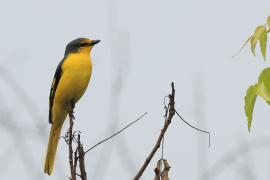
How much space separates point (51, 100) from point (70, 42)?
0.92m

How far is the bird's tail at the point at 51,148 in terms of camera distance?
16.3ft

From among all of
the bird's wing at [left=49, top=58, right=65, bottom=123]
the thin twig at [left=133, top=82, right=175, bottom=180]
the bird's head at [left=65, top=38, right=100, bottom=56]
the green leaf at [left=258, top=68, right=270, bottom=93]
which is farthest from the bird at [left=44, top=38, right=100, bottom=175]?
the green leaf at [left=258, top=68, right=270, bottom=93]

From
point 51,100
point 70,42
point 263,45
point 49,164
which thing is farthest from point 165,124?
point 70,42

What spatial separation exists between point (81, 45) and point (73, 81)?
819 millimetres

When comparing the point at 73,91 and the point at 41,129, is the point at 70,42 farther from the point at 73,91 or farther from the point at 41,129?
the point at 41,129

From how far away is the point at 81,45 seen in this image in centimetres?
655

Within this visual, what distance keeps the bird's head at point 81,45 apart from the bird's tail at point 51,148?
98 cm

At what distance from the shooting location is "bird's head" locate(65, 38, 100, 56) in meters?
6.48

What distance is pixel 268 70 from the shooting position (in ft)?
6.63

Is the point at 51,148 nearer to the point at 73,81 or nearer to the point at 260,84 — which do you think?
the point at 73,81

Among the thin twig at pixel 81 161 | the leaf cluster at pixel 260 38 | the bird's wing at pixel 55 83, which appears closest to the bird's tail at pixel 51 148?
the bird's wing at pixel 55 83

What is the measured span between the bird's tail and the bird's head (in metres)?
0.98

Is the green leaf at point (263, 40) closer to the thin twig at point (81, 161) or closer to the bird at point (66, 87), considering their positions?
the thin twig at point (81, 161)

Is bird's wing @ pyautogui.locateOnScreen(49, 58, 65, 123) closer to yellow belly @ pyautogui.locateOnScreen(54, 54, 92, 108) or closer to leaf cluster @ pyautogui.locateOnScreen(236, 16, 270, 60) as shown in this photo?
yellow belly @ pyautogui.locateOnScreen(54, 54, 92, 108)
